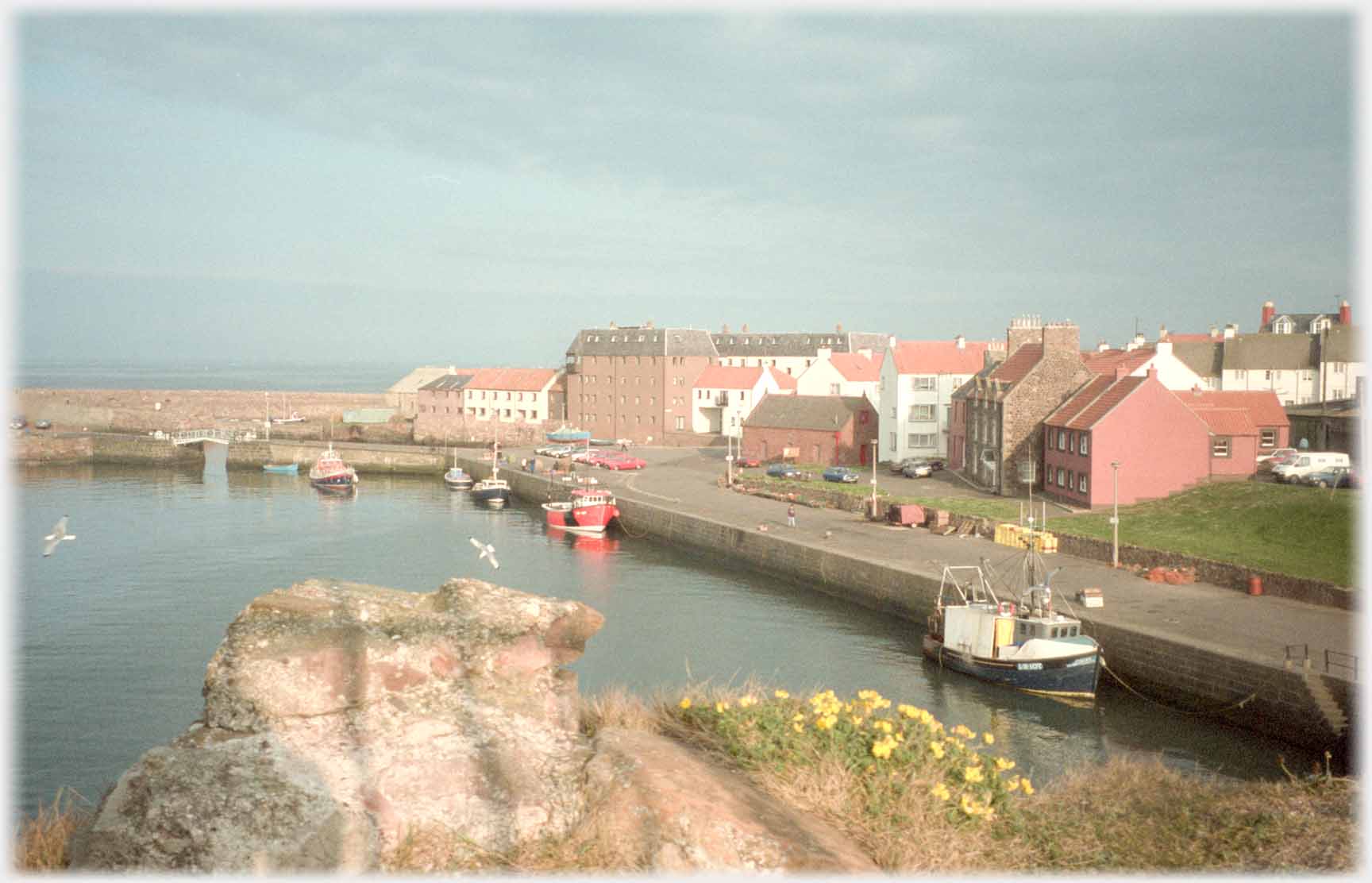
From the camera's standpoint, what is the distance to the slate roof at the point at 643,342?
98125 mm

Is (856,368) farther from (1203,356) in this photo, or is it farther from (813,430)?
(1203,356)

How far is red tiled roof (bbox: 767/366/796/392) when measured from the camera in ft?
306

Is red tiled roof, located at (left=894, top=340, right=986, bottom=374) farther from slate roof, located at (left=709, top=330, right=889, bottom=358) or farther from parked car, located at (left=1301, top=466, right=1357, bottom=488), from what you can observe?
slate roof, located at (left=709, top=330, right=889, bottom=358)

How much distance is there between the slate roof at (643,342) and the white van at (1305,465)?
5920 centimetres

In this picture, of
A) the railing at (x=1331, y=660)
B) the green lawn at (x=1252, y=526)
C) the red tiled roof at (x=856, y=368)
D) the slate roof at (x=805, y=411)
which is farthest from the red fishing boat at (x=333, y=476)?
the railing at (x=1331, y=660)

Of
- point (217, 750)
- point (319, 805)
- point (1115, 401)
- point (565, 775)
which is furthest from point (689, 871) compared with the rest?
point (1115, 401)

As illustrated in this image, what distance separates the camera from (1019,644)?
2798 centimetres

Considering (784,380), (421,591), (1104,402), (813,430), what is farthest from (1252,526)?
(784,380)

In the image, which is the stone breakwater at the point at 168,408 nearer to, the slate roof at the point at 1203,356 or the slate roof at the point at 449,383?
the slate roof at the point at 449,383

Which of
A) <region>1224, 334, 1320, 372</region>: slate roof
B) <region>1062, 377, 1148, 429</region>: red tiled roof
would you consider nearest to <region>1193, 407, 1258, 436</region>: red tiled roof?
<region>1062, 377, 1148, 429</region>: red tiled roof

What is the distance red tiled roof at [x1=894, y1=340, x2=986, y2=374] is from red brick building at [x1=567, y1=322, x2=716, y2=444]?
28121 millimetres

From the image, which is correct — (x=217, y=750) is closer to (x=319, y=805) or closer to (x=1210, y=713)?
(x=319, y=805)

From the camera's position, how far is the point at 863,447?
69.1 metres

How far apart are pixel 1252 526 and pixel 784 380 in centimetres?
5917
